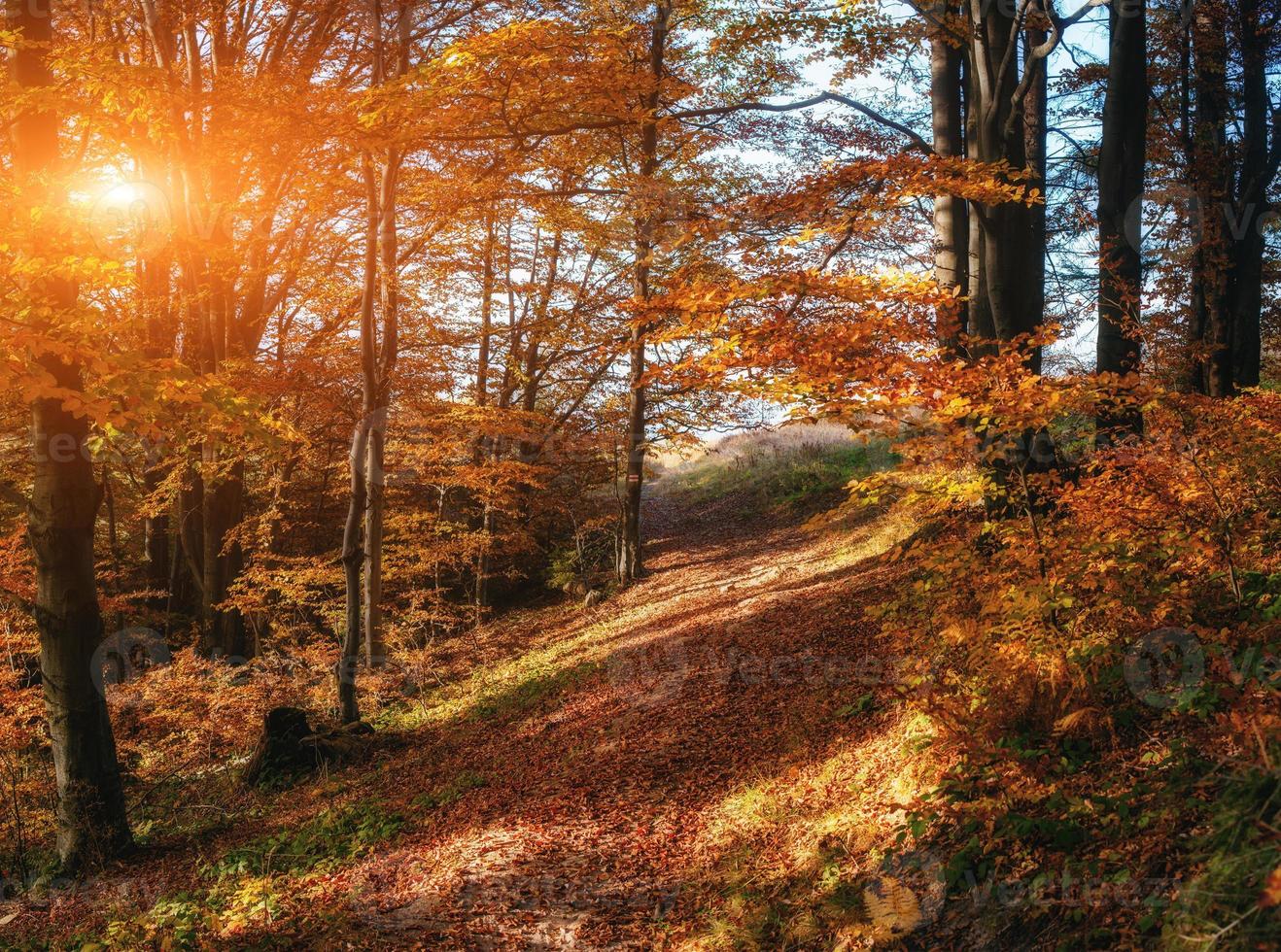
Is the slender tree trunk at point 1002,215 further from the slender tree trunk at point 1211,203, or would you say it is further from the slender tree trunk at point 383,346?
the slender tree trunk at point 383,346

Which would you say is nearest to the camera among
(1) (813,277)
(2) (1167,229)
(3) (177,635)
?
(1) (813,277)

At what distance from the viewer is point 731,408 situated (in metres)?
16.6

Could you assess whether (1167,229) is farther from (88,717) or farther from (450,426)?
(88,717)

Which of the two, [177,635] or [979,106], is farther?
[177,635]

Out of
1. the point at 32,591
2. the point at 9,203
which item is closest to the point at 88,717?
the point at 9,203

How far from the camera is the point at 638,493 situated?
16641 millimetres

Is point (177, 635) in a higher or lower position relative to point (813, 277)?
lower

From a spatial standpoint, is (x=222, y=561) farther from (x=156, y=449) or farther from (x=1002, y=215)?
(x=1002, y=215)

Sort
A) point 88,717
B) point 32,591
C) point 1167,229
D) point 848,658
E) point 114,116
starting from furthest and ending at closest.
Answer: point 1167,229 < point 32,591 < point 114,116 < point 848,658 < point 88,717

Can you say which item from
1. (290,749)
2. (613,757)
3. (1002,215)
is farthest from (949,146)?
(290,749)

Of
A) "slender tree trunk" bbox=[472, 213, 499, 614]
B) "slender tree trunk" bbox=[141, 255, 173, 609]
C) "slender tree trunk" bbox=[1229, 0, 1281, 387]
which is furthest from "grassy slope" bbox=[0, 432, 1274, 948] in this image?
"slender tree trunk" bbox=[1229, 0, 1281, 387]

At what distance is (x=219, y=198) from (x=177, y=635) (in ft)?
29.5

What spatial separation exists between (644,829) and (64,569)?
5.61 meters

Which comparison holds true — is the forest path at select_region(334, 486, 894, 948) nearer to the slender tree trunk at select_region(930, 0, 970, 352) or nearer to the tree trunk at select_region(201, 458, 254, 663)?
the slender tree trunk at select_region(930, 0, 970, 352)
